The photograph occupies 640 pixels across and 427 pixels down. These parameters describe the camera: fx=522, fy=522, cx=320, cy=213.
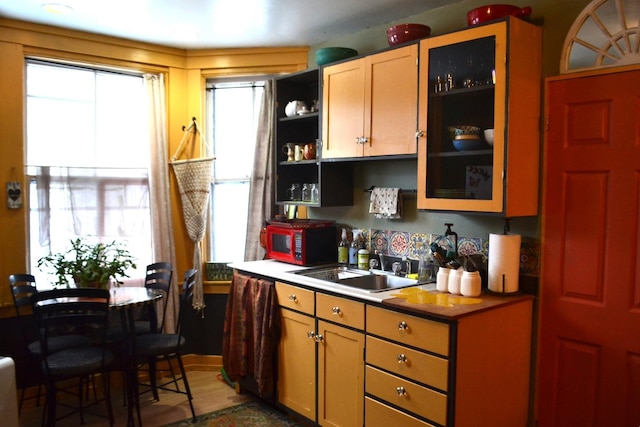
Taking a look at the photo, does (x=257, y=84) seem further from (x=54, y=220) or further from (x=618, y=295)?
(x=618, y=295)

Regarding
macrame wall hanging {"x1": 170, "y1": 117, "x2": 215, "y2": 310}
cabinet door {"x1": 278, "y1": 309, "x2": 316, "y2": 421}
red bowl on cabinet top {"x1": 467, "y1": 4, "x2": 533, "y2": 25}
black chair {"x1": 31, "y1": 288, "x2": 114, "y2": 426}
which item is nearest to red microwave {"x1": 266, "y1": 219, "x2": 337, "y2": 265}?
cabinet door {"x1": 278, "y1": 309, "x2": 316, "y2": 421}

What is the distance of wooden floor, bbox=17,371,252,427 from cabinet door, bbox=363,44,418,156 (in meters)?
2.02

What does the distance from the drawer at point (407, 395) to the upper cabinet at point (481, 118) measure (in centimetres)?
91

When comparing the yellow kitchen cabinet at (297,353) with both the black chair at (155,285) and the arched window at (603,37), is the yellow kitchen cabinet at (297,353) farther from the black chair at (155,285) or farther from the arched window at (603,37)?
the arched window at (603,37)

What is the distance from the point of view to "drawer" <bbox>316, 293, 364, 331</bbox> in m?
2.74

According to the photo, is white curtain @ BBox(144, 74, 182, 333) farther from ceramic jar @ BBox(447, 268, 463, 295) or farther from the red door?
the red door

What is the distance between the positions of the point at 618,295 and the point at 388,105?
1540 millimetres

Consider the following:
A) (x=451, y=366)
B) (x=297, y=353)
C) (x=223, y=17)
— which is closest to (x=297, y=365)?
(x=297, y=353)

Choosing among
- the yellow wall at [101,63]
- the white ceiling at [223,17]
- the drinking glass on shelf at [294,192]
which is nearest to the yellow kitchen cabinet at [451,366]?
the drinking glass on shelf at [294,192]

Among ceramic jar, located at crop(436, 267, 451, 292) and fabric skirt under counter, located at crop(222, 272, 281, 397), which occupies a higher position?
ceramic jar, located at crop(436, 267, 451, 292)

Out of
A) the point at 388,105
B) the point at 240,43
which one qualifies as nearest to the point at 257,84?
the point at 240,43

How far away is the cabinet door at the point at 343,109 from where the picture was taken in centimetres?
322

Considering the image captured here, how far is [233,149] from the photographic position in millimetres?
4355

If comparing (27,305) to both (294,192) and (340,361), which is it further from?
(340,361)
